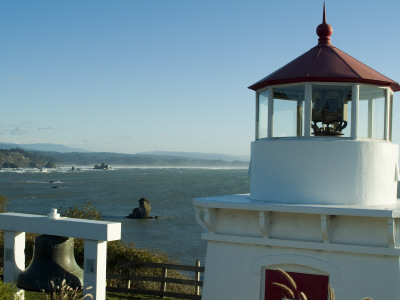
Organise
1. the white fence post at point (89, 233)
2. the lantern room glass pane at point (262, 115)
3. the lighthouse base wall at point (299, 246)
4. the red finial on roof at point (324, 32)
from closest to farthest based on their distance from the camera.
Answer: the lighthouse base wall at point (299, 246) → the white fence post at point (89, 233) → the lantern room glass pane at point (262, 115) → the red finial on roof at point (324, 32)

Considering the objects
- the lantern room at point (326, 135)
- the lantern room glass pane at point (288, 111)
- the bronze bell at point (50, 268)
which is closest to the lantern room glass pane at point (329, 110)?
the lantern room at point (326, 135)

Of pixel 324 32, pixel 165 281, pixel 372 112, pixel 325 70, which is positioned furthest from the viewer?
pixel 165 281

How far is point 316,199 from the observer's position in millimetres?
6754

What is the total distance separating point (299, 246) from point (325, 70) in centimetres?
237

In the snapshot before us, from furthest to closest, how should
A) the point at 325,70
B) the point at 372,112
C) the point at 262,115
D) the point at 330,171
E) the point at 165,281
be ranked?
1. the point at 165,281
2. the point at 262,115
3. the point at 372,112
4. the point at 325,70
5. the point at 330,171

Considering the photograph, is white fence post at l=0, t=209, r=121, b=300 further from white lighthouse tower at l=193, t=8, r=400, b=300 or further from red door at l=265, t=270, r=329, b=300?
red door at l=265, t=270, r=329, b=300

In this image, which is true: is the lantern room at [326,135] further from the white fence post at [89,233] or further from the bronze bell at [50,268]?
the bronze bell at [50,268]

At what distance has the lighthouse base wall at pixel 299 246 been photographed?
6.28m

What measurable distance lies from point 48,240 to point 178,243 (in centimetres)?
3270

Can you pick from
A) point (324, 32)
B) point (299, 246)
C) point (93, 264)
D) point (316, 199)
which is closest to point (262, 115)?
point (316, 199)

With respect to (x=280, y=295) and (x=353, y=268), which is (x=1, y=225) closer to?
(x=280, y=295)

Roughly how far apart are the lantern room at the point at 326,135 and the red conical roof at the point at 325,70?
0.01m

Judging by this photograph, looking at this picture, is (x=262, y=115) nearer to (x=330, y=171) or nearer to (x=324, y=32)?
(x=330, y=171)

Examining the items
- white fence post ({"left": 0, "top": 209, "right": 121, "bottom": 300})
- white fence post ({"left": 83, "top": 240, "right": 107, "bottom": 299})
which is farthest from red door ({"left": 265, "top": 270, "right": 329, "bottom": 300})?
white fence post ({"left": 83, "top": 240, "right": 107, "bottom": 299})
